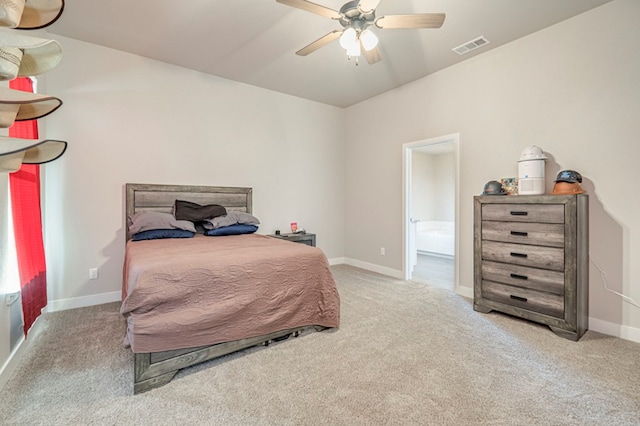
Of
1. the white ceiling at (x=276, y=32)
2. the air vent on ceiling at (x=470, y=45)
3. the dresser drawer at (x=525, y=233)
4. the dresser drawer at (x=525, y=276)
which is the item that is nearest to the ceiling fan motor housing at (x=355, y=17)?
the white ceiling at (x=276, y=32)

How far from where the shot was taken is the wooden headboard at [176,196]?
3.50 m

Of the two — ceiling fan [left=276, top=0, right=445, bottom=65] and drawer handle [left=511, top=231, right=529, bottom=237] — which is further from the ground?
ceiling fan [left=276, top=0, right=445, bottom=65]

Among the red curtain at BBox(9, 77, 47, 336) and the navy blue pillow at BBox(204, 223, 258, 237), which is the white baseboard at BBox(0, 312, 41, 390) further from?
the navy blue pillow at BBox(204, 223, 258, 237)

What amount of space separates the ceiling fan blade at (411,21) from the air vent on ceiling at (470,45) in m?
1.29

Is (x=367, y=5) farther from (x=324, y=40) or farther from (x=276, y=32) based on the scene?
(x=276, y=32)

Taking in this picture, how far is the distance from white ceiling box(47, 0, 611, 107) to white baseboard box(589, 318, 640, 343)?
9.35 ft

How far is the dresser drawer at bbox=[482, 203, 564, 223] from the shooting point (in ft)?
8.51

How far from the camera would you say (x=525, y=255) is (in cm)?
280

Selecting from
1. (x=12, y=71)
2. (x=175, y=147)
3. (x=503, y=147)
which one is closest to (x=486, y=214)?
(x=503, y=147)

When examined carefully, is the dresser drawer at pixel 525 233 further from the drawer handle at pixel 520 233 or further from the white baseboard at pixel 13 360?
the white baseboard at pixel 13 360

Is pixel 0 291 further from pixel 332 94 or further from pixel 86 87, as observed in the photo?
pixel 332 94

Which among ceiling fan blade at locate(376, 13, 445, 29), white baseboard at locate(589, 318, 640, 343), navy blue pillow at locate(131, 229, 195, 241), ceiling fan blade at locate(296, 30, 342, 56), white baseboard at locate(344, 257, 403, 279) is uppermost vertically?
ceiling fan blade at locate(296, 30, 342, 56)

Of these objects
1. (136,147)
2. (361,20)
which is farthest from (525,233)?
(136,147)

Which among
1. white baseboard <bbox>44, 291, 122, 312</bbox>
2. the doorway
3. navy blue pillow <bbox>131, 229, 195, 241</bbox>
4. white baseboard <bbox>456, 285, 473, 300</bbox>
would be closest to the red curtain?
white baseboard <bbox>44, 291, 122, 312</bbox>
